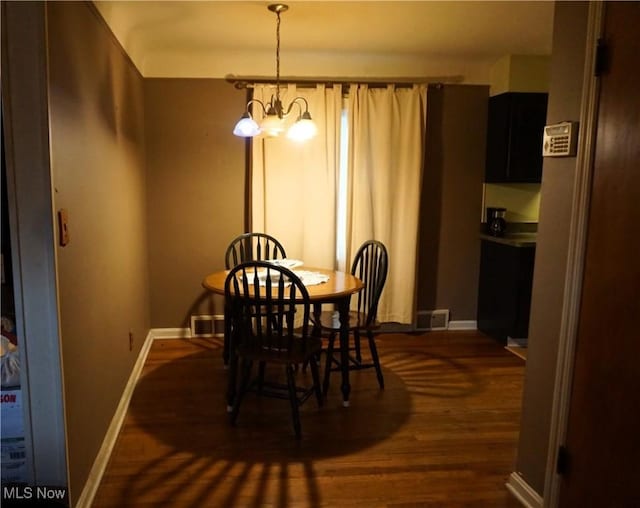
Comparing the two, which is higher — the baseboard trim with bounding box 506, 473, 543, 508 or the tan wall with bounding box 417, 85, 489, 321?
the tan wall with bounding box 417, 85, 489, 321

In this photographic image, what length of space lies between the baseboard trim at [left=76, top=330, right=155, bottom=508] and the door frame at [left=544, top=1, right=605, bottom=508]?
1829 millimetres

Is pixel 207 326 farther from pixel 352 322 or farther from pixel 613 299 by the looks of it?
pixel 613 299

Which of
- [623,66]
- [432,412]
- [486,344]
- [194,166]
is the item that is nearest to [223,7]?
[194,166]

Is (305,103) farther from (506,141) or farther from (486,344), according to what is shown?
(486,344)

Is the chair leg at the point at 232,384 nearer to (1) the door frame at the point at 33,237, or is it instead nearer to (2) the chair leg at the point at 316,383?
(2) the chair leg at the point at 316,383

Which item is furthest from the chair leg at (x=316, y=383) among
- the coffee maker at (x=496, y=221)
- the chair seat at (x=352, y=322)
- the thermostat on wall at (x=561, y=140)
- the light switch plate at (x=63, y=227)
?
the coffee maker at (x=496, y=221)

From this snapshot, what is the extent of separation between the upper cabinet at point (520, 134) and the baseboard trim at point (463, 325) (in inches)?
52.1

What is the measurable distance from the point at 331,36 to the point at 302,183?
113cm

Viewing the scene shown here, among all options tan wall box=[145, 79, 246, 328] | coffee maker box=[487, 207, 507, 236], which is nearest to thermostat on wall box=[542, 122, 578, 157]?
coffee maker box=[487, 207, 507, 236]

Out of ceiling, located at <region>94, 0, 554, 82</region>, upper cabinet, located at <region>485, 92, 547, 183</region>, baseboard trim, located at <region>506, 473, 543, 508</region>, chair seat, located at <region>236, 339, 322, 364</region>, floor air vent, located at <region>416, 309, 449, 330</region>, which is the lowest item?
baseboard trim, located at <region>506, 473, 543, 508</region>

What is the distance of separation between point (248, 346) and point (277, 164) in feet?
6.05

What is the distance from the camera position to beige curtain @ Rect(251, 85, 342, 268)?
392 cm

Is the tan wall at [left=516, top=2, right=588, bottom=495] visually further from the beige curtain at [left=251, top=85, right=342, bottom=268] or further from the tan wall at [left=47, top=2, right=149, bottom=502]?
the beige curtain at [left=251, top=85, right=342, bottom=268]

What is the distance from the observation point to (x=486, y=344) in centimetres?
404
